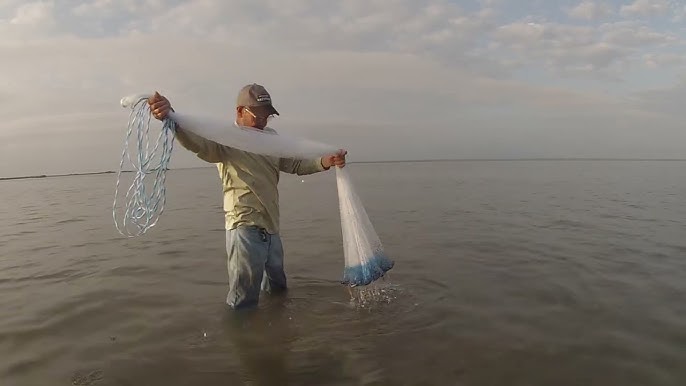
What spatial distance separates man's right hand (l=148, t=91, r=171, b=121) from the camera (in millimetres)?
3506

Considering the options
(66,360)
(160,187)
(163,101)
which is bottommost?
(66,360)

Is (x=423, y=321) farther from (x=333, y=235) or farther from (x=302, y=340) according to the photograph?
(x=333, y=235)

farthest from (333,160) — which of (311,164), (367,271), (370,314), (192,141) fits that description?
(370,314)

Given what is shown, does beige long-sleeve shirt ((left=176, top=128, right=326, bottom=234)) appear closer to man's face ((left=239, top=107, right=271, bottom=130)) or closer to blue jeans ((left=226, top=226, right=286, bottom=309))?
blue jeans ((left=226, top=226, right=286, bottom=309))

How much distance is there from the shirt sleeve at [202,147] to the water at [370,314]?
1.73m

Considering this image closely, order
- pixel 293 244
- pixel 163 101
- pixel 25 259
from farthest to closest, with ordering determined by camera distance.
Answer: pixel 293 244 → pixel 25 259 → pixel 163 101

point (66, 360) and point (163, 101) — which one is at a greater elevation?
point (163, 101)

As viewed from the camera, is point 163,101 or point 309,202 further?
point 309,202

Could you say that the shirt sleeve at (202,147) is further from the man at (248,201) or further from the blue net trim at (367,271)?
the blue net trim at (367,271)

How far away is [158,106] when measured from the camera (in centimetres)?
351

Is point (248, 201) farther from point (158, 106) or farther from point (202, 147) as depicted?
point (158, 106)

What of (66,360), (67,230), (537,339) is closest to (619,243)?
(537,339)

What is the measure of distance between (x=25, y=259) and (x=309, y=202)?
403 inches

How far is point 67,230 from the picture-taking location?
1113 centimetres
